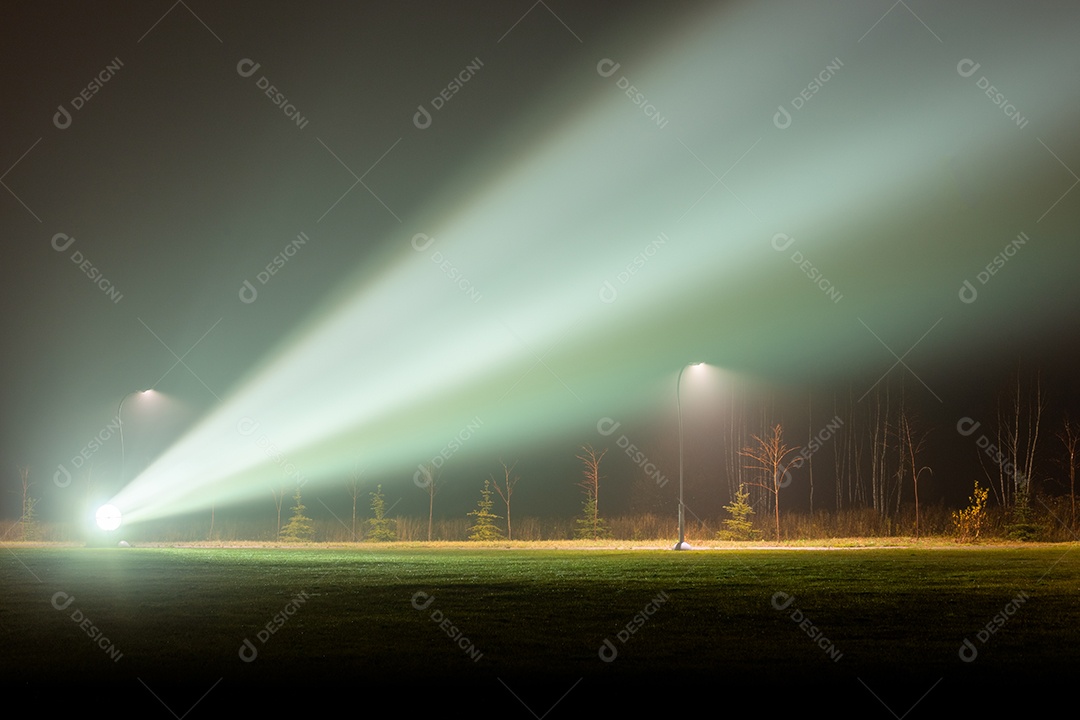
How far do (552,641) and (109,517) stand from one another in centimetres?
3810

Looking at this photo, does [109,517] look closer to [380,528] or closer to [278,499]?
[380,528]

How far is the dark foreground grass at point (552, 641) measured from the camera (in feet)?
27.3

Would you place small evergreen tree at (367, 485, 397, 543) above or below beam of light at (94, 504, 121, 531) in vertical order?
below

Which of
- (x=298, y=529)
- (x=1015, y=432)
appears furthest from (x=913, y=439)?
(x=298, y=529)

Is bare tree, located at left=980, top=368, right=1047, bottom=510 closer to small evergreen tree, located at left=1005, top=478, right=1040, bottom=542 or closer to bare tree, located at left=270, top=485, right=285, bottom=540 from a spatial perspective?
small evergreen tree, located at left=1005, top=478, right=1040, bottom=542

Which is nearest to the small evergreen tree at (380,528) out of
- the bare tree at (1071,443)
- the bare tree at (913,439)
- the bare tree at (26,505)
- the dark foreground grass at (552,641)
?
the bare tree at (26,505)

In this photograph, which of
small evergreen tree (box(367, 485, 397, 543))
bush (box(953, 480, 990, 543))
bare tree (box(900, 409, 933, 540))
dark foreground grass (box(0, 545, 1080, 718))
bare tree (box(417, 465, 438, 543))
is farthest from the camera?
bare tree (box(417, 465, 438, 543))

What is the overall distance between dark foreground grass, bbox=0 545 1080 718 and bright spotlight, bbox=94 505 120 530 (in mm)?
22987

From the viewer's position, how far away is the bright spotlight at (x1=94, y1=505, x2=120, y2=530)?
1684 inches

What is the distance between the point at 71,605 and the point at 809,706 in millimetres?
13281

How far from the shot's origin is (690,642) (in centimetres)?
1120

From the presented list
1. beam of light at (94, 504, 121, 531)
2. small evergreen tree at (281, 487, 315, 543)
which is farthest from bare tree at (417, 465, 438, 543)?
beam of light at (94, 504, 121, 531)

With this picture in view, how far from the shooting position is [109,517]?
4291cm

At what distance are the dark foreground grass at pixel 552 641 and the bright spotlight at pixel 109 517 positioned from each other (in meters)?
23.0
